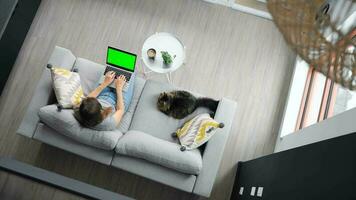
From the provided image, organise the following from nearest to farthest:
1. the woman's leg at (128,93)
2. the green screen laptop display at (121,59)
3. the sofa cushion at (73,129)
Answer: the sofa cushion at (73,129), the woman's leg at (128,93), the green screen laptop display at (121,59)

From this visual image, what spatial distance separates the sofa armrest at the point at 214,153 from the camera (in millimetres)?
2928

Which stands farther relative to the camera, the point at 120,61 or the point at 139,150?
the point at 120,61

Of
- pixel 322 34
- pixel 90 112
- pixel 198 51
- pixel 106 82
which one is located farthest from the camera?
pixel 198 51

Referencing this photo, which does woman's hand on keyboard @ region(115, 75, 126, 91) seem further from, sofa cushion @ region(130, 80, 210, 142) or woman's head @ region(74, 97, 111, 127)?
woman's head @ region(74, 97, 111, 127)

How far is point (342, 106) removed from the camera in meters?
2.89

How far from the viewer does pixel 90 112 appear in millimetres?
2684

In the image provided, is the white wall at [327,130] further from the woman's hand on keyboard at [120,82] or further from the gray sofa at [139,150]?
the woman's hand on keyboard at [120,82]

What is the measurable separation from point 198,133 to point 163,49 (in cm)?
102

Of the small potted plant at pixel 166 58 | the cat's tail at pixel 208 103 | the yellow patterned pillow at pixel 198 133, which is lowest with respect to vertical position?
the yellow patterned pillow at pixel 198 133

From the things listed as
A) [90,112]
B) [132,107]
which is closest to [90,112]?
[90,112]

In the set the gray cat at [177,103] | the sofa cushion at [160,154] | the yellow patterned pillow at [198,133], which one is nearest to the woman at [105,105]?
the sofa cushion at [160,154]

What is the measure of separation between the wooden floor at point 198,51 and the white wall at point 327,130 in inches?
26.6

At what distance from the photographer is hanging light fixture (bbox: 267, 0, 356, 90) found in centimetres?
43

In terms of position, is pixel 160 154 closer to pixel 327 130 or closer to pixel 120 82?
pixel 120 82
